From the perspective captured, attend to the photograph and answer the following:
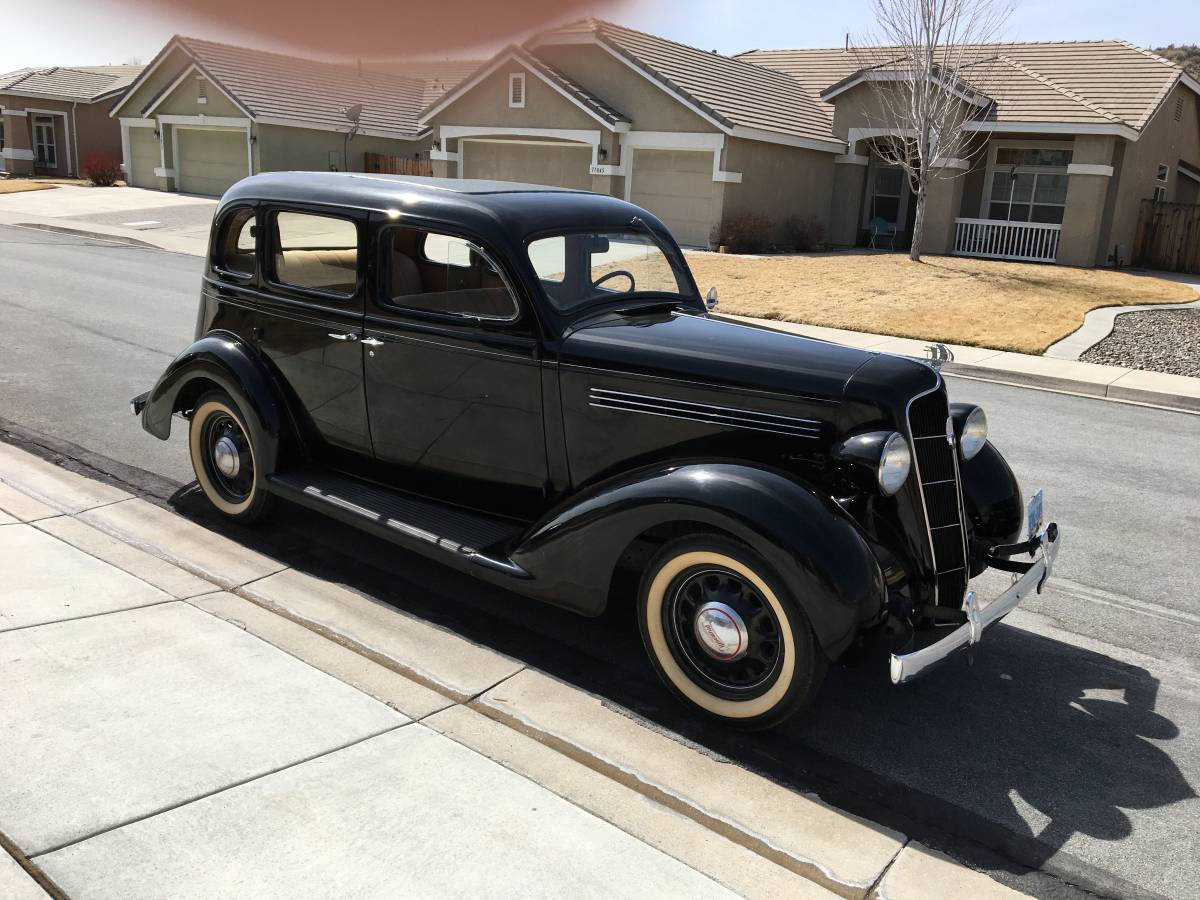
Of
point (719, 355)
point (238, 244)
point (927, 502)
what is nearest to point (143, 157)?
point (238, 244)

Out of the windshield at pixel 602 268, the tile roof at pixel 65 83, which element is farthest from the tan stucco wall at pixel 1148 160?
the tile roof at pixel 65 83

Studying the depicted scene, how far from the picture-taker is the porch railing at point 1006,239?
23.3 meters

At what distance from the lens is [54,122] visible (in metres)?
42.8

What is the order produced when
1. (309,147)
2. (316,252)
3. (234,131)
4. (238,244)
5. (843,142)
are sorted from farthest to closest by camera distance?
(309,147)
(234,131)
(843,142)
(238,244)
(316,252)

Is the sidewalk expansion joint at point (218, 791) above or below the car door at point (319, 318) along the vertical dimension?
below

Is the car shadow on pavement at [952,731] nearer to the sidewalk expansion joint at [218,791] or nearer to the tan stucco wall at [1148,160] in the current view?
the sidewalk expansion joint at [218,791]

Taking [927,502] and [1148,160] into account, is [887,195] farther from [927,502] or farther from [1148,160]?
[927,502]

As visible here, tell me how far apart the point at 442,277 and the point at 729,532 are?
208cm

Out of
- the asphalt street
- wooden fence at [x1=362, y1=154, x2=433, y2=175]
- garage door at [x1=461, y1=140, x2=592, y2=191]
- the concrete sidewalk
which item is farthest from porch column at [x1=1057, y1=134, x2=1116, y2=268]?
the concrete sidewalk

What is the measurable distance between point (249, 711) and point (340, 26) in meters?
3.02

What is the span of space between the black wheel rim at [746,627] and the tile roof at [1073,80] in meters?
21.6

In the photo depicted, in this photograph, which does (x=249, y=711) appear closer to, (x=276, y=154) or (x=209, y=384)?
(x=209, y=384)

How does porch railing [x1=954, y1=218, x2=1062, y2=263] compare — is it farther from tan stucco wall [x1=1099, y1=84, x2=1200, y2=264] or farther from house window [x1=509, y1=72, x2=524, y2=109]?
house window [x1=509, y1=72, x2=524, y2=109]

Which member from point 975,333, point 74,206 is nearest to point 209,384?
point 975,333
